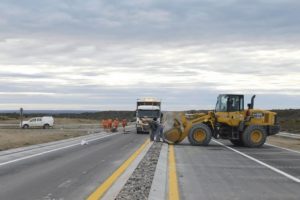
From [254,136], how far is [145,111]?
21.7 metres

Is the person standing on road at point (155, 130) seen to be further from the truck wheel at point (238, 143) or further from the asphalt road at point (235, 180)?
the asphalt road at point (235, 180)

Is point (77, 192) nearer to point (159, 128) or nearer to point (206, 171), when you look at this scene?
point (206, 171)

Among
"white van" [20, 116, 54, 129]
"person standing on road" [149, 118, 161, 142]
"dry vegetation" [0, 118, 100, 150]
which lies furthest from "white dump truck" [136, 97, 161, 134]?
"white van" [20, 116, 54, 129]

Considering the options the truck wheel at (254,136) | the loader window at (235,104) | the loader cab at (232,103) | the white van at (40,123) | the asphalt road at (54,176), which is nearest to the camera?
the asphalt road at (54,176)

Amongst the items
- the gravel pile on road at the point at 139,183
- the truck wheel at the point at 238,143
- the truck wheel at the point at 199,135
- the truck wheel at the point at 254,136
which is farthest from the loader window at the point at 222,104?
the gravel pile on road at the point at 139,183

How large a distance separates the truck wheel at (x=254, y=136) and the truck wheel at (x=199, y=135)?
1.95 metres

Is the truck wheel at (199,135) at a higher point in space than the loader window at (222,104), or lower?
lower

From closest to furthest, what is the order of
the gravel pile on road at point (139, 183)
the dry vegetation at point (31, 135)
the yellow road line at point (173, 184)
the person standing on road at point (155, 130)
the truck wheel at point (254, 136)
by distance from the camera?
the gravel pile on road at point (139, 183), the yellow road line at point (173, 184), the truck wheel at point (254, 136), the dry vegetation at point (31, 135), the person standing on road at point (155, 130)

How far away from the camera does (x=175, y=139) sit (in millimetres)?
32625

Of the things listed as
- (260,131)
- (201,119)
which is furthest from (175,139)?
(260,131)

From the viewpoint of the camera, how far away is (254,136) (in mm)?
31281

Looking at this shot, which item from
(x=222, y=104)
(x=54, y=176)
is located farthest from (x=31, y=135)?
(x=54, y=176)

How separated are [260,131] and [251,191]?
19.4m

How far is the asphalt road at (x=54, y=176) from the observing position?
39.0 ft
